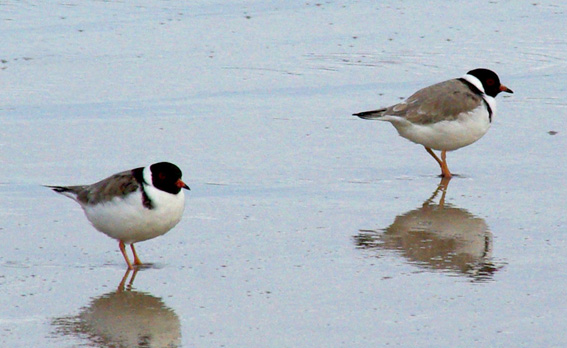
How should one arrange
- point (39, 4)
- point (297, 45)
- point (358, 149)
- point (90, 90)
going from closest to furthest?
point (358, 149), point (90, 90), point (297, 45), point (39, 4)

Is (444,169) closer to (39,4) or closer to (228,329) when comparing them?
(228,329)

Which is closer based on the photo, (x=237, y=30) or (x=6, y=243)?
(x=6, y=243)

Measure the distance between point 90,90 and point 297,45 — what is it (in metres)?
3.06

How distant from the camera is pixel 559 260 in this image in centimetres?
663

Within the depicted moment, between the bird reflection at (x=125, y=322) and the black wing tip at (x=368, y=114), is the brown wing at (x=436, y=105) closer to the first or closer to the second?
the black wing tip at (x=368, y=114)

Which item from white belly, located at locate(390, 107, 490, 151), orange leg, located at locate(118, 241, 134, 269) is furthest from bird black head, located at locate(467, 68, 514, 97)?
orange leg, located at locate(118, 241, 134, 269)

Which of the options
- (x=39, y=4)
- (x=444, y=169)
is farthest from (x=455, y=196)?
(x=39, y=4)

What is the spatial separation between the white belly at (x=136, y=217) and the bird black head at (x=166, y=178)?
0.05m

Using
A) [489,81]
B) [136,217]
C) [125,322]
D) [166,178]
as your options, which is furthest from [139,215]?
[489,81]

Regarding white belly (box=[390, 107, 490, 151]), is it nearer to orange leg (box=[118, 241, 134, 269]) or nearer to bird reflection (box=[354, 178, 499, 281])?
bird reflection (box=[354, 178, 499, 281])

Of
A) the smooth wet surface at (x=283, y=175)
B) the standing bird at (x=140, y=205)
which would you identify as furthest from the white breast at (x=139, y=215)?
the smooth wet surface at (x=283, y=175)

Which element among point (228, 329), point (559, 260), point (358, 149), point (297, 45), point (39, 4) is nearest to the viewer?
point (228, 329)

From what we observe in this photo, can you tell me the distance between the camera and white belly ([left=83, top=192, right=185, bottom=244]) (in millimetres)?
6531

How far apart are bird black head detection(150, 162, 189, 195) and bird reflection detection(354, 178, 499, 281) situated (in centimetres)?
128
